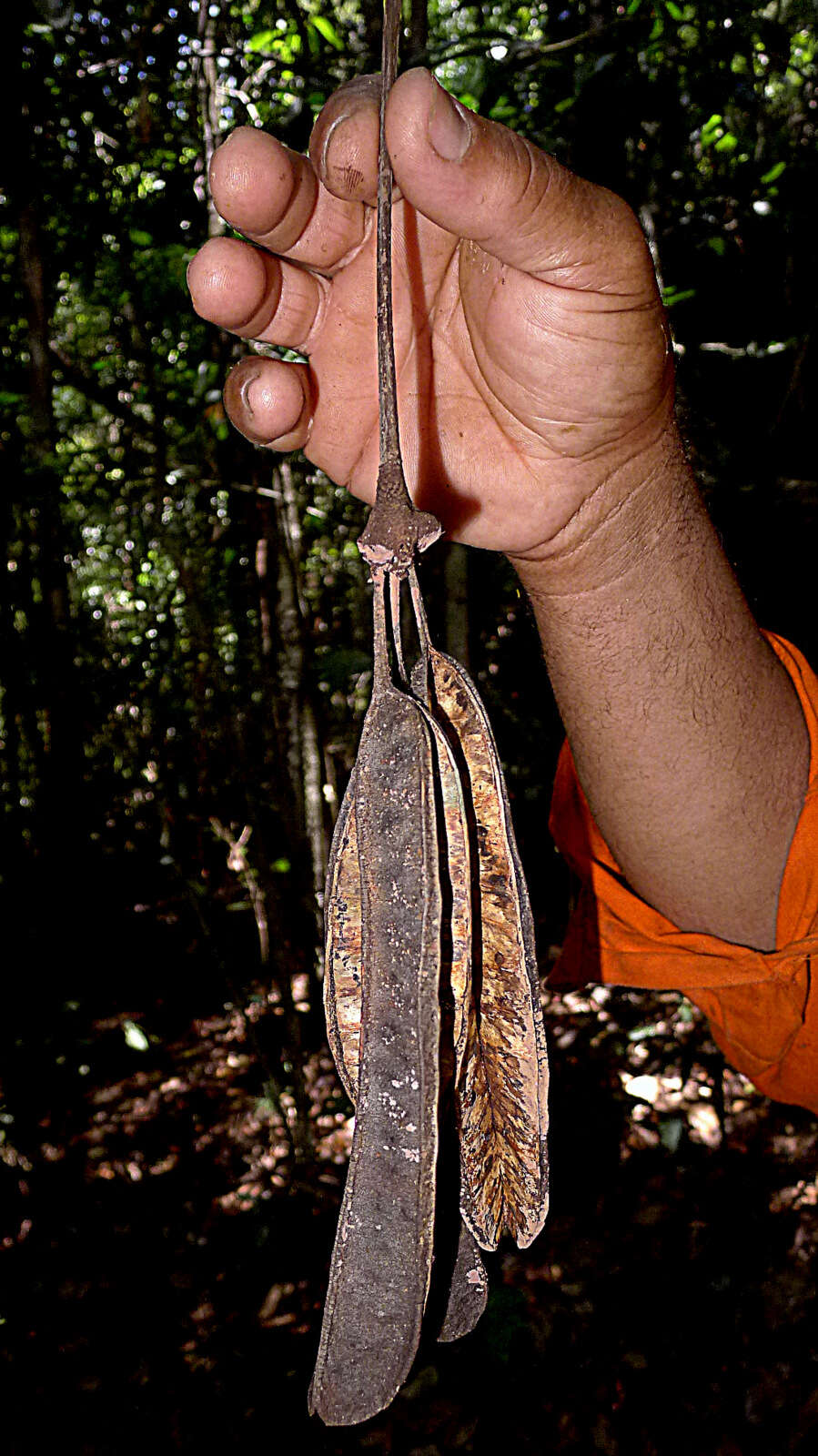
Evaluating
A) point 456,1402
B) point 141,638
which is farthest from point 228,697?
point 456,1402

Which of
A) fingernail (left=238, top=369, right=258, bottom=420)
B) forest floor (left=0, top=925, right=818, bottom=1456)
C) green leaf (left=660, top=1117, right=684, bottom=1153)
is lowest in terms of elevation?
forest floor (left=0, top=925, right=818, bottom=1456)

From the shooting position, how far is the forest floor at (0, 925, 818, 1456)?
10.5 feet

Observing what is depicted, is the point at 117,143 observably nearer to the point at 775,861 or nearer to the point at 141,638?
the point at 141,638

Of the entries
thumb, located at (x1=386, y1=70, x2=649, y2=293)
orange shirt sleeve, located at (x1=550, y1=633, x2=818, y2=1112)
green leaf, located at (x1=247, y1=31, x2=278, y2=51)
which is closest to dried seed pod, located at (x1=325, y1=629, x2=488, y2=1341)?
thumb, located at (x1=386, y1=70, x2=649, y2=293)

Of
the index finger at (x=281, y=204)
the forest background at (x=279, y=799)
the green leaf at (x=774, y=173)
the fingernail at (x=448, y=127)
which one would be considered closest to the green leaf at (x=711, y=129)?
the forest background at (x=279, y=799)

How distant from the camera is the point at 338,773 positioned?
5500 millimetres

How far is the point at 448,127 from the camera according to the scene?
38.6 inches

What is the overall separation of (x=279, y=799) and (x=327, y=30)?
2.83 meters

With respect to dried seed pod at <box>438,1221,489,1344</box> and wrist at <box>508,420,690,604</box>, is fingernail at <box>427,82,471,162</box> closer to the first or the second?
wrist at <box>508,420,690,604</box>

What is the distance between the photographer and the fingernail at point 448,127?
3.14ft

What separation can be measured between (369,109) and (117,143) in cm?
321

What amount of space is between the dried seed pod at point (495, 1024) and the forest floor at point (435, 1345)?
8.75ft

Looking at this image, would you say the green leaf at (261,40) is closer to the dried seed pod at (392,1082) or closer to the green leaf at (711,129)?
the green leaf at (711,129)

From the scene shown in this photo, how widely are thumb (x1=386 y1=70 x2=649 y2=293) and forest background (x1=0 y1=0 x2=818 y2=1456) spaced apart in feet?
4.09
